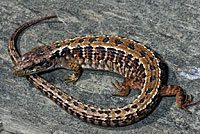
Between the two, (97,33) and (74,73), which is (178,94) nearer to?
(74,73)

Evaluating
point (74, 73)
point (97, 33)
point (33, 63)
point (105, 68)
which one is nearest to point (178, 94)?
point (105, 68)

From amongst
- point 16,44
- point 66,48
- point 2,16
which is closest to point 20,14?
point 2,16

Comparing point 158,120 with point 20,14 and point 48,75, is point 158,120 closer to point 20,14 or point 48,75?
point 48,75

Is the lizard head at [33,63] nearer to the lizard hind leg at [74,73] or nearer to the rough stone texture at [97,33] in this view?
the rough stone texture at [97,33]

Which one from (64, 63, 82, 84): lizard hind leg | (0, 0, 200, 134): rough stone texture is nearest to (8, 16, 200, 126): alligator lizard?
(64, 63, 82, 84): lizard hind leg

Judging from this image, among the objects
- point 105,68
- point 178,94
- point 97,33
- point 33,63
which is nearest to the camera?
point 178,94

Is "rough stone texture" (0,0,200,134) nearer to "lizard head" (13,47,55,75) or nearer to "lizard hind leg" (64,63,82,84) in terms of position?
"lizard hind leg" (64,63,82,84)
